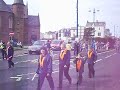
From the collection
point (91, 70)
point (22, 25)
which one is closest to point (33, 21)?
point (22, 25)

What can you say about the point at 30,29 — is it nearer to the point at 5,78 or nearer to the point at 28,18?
the point at 28,18

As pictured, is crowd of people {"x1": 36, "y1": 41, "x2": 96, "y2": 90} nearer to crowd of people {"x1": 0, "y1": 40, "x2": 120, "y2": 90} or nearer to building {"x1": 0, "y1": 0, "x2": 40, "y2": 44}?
crowd of people {"x1": 0, "y1": 40, "x2": 120, "y2": 90}

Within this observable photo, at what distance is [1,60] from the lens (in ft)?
48.6

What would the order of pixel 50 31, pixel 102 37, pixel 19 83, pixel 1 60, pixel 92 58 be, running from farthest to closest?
pixel 1 60 < pixel 102 37 < pixel 92 58 < pixel 50 31 < pixel 19 83

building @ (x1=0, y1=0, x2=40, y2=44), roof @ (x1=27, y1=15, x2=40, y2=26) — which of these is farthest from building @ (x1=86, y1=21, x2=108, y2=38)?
building @ (x1=0, y1=0, x2=40, y2=44)

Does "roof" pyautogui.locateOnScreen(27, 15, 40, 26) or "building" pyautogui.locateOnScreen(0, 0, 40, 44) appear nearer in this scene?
"building" pyautogui.locateOnScreen(0, 0, 40, 44)

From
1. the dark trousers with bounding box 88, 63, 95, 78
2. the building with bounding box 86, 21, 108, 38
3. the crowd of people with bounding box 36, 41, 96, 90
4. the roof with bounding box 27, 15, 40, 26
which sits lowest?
the dark trousers with bounding box 88, 63, 95, 78

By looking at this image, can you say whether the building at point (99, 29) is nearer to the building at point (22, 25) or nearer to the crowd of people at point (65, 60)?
the crowd of people at point (65, 60)

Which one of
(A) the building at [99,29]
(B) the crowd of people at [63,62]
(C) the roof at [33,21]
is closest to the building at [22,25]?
(C) the roof at [33,21]

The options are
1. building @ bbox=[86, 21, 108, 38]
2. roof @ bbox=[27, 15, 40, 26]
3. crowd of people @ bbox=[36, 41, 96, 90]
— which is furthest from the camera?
building @ bbox=[86, 21, 108, 38]

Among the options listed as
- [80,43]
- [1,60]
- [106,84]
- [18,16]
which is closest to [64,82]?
[106,84]

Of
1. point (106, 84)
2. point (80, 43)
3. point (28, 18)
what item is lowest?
point (106, 84)

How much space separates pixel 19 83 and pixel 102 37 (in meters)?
3.38

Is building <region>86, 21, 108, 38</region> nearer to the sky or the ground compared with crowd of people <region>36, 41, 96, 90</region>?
nearer to the sky
